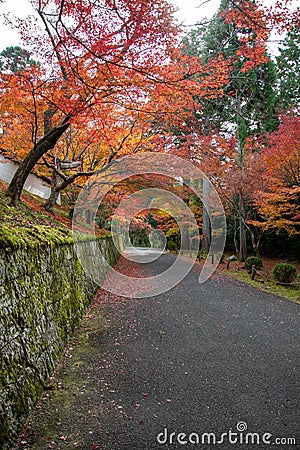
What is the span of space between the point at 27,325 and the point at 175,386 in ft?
6.01

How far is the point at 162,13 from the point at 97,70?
4.92ft

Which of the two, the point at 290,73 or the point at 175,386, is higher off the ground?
the point at 290,73

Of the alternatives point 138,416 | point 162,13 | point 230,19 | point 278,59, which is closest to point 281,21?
point 230,19

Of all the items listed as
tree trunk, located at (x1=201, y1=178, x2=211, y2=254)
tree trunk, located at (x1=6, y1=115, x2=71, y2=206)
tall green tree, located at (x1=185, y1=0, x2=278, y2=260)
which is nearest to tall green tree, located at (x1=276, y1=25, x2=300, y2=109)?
tall green tree, located at (x1=185, y1=0, x2=278, y2=260)

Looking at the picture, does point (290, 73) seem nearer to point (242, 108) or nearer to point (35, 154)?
point (242, 108)

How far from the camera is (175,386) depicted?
3832mm

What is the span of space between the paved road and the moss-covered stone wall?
239 millimetres

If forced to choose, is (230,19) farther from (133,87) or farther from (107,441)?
(107,441)

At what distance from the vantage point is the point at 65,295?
5324mm

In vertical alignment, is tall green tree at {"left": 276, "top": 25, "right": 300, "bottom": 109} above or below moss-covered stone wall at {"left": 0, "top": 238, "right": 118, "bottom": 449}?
above

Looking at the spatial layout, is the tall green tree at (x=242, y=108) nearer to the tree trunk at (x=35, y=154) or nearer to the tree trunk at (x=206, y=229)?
the tree trunk at (x=206, y=229)

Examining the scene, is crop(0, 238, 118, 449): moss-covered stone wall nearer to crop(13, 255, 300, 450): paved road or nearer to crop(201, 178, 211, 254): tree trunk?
crop(13, 255, 300, 450): paved road

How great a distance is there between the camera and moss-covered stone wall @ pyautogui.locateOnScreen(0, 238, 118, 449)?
9.06 ft

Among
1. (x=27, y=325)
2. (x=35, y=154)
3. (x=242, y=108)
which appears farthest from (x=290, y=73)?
(x=27, y=325)
